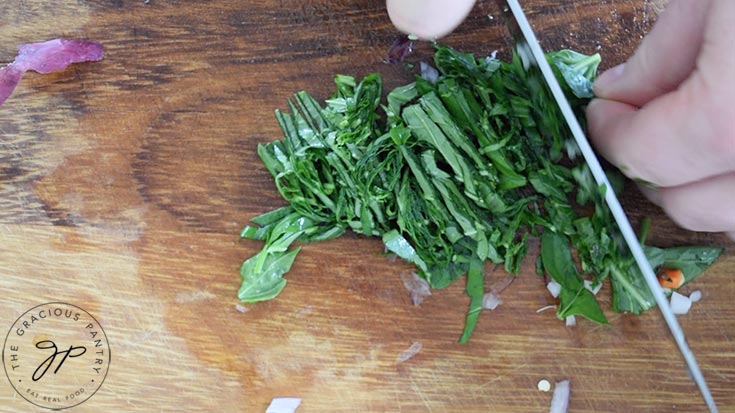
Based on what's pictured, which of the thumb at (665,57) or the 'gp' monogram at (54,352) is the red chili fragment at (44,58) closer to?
Result: the 'gp' monogram at (54,352)

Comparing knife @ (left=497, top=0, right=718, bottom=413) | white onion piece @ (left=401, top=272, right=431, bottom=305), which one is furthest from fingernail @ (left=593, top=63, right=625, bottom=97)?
white onion piece @ (left=401, top=272, right=431, bottom=305)

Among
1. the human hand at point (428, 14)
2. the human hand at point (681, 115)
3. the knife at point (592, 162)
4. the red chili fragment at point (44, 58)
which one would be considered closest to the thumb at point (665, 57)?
the human hand at point (681, 115)

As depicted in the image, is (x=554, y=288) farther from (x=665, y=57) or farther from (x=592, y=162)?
(x=665, y=57)

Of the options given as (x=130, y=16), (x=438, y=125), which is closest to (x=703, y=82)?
(x=438, y=125)

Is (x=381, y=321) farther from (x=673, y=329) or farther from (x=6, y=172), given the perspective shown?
(x=6, y=172)

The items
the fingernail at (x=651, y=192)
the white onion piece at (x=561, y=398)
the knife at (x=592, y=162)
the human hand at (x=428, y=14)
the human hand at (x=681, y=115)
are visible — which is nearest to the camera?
the human hand at (x=681, y=115)

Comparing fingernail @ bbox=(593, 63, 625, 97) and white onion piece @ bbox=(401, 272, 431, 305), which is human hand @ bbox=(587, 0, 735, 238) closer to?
fingernail @ bbox=(593, 63, 625, 97)

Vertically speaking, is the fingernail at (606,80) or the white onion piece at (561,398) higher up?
the fingernail at (606,80)
